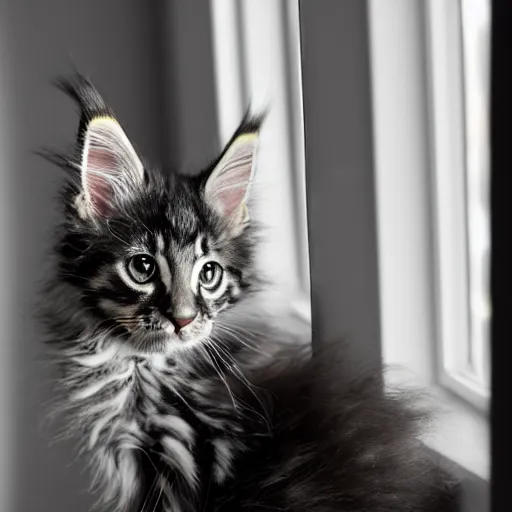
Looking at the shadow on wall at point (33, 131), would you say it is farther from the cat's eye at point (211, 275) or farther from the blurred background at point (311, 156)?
the cat's eye at point (211, 275)

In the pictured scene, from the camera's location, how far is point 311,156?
3.16ft

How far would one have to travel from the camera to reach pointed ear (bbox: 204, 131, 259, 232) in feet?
3.12

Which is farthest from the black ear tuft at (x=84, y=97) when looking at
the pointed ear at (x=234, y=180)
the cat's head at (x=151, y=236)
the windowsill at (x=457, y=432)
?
the windowsill at (x=457, y=432)

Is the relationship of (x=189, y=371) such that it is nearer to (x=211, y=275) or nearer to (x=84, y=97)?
(x=211, y=275)

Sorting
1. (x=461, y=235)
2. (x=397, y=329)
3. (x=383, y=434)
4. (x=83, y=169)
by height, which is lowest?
(x=383, y=434)

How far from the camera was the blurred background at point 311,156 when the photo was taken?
85cm

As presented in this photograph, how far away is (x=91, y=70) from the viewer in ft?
3.44

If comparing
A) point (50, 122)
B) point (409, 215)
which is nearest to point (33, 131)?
point (50, 122)

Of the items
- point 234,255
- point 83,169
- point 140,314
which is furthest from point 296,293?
point 83,169

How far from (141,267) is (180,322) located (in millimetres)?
80

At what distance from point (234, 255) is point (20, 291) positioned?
32 centimetres

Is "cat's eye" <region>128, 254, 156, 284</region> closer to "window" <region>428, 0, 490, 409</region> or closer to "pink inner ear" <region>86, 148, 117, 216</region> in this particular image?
"pink inner ear" <region>86, 148, 117, 216</region>

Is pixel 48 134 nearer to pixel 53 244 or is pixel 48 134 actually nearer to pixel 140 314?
pixel 53 244

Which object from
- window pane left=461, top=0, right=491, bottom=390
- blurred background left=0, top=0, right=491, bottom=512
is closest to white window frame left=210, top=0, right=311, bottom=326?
blurred background left=0, top=0, right=491, bottom=512
